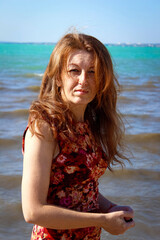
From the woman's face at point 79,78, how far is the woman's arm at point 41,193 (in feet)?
1.09

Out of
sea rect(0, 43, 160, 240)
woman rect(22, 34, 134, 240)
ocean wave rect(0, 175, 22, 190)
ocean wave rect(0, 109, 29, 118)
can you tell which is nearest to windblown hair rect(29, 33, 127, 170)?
woman rect(22, 34, 134, 240)

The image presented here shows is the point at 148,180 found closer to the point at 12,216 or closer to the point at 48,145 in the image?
the point at 12,216

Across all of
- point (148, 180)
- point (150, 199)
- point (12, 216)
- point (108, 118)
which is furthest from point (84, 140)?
point (148, 180)

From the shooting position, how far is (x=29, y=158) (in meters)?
1.58

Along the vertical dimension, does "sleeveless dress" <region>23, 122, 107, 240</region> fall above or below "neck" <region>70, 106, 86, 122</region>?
below

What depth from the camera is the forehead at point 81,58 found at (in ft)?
6.07

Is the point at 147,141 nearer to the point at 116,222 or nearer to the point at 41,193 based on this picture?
the point at 116,222

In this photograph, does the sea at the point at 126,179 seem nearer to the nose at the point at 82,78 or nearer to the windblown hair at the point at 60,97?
the windblown hair at the point at 60,97

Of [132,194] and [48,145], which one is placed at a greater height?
[48,145]

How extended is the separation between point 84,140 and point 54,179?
276 mm

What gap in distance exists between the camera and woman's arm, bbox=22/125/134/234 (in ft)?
5.11

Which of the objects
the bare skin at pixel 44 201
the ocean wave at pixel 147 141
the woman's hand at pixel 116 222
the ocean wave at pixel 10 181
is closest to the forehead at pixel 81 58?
the bare skin at pixel 44 201

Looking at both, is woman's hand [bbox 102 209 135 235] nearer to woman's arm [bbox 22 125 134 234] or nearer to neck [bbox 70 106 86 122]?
woman's arm [bbox 22 125 134 234]

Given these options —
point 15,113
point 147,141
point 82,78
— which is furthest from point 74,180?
point 15,113
